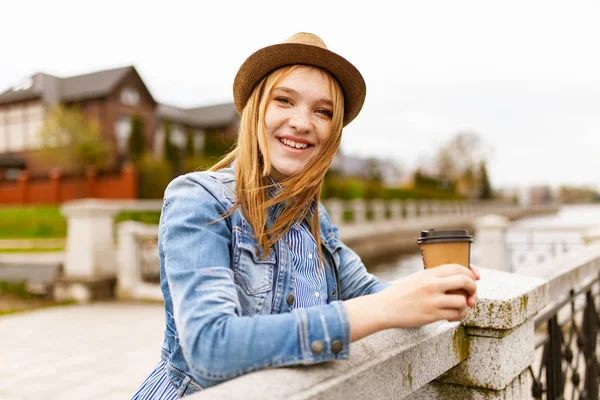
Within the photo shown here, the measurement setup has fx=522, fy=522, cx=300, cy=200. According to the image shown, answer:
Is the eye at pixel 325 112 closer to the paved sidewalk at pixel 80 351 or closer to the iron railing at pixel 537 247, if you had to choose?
the paved sidewalk at pixel 80 351

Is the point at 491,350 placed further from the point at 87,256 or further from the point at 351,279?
the point at 87,256

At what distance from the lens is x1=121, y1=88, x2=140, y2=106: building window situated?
3278 cm

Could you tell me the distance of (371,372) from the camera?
1.29m

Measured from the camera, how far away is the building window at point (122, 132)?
107ft

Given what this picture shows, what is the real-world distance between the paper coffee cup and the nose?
1.62ft

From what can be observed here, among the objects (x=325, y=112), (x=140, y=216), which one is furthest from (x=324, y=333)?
(x=140, y=216)

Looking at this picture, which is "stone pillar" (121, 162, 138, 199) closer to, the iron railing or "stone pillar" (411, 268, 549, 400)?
the iron railing

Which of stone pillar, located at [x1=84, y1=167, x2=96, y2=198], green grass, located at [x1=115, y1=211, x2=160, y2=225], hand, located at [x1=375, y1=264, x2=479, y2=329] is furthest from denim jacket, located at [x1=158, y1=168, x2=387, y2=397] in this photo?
stone pillar, located at [x1=84, y1=167, x2=96, y2=198]

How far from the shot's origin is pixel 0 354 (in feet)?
20.7

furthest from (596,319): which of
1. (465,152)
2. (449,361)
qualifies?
(465,152)

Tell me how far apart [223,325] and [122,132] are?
111ft

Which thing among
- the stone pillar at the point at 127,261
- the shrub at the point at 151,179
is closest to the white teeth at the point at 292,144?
the stone pillar at the point at 127,261

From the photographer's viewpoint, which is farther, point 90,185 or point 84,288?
point 90,185

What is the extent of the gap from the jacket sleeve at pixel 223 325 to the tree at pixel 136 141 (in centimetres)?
3009
